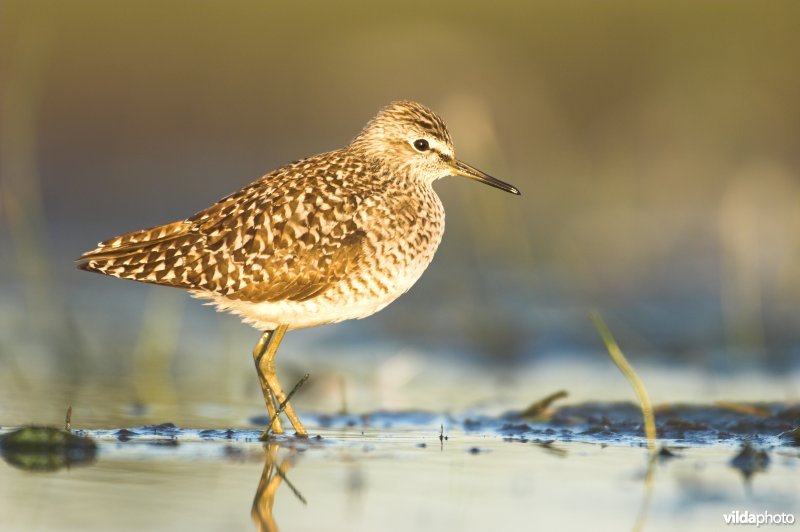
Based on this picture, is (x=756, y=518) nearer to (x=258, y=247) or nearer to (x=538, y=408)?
(x=538, y=408)

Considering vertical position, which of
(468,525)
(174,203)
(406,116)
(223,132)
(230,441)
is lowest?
(468,525)

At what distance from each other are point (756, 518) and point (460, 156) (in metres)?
13.3

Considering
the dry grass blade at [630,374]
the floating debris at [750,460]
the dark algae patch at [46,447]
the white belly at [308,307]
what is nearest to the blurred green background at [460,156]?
the white belly at [308,307]

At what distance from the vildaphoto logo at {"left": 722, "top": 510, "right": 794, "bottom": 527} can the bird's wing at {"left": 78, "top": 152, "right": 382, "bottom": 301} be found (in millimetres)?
3371

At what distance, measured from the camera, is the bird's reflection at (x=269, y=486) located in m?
6.00

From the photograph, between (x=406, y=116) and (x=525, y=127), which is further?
(x=525, y=127)

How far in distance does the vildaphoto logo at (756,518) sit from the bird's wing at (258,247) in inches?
133

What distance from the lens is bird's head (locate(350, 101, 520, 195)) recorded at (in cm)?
988

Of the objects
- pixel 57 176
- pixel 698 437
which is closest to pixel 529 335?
pixel 698 437

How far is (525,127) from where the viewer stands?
21.1m

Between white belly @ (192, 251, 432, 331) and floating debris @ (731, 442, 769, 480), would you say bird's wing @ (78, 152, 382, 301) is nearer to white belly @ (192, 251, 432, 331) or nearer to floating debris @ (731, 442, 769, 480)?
white belly @ (192, 251, 432, 331)

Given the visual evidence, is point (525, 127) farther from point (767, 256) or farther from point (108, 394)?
point (108, 394)

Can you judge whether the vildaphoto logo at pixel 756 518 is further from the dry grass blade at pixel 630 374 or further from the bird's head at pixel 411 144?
the bird's head at pixel 411 144

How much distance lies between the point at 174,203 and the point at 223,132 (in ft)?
11.1
